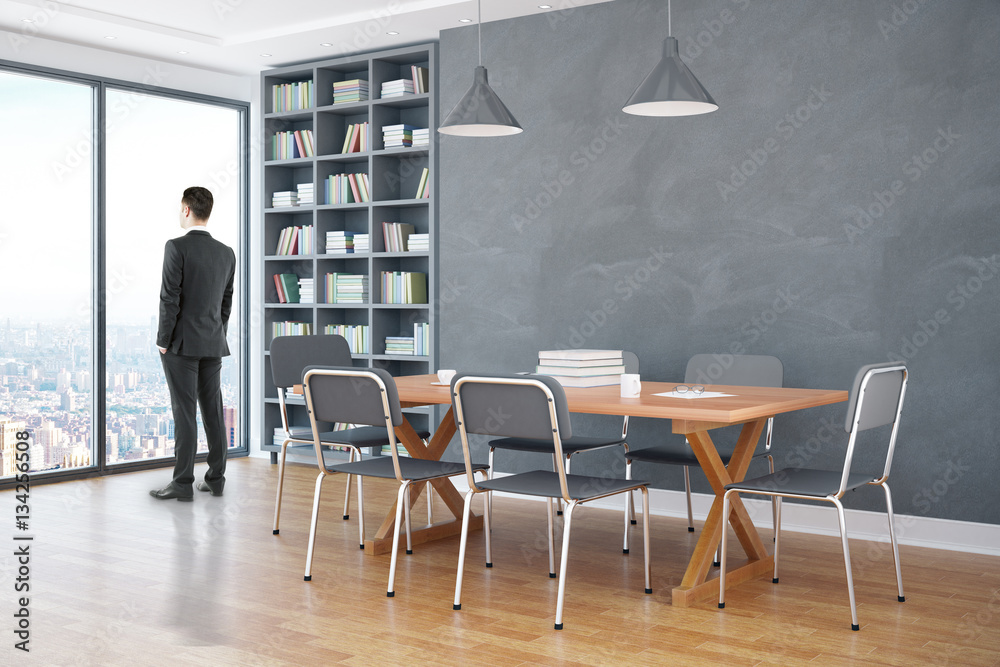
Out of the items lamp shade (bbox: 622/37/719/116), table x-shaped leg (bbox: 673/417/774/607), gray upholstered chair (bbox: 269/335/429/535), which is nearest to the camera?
table x-shaped leg (bbox: 673/417/774/607)

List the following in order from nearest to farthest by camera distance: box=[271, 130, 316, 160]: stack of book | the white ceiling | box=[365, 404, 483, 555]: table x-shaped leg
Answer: box=[365, 404, 483, 555]: table x-shaped leg → the white ceiling → box=[271, 130, 316, 160]: stack of book

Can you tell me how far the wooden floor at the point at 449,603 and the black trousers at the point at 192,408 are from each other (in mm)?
616

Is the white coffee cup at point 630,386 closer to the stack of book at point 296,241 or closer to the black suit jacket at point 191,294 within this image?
the black suit jacket at point 191,294

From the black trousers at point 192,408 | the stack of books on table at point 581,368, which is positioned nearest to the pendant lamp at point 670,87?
the stack of books on table at point 581,368

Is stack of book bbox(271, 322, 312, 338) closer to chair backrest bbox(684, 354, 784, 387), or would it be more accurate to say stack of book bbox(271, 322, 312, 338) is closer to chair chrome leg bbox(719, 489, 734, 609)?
chair backrest bbox(684, 354, 784, 387)

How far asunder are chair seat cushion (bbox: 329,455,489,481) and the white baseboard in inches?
68.6

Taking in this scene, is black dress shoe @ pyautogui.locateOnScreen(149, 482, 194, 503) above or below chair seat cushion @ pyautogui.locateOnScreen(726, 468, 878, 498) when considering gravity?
below

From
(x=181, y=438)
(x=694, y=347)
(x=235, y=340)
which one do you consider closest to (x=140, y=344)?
(x=235, y=340)

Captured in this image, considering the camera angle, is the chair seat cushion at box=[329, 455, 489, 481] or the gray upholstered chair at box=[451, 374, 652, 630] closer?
the gray upholstered chair at box=[451, 374, 652, 630]

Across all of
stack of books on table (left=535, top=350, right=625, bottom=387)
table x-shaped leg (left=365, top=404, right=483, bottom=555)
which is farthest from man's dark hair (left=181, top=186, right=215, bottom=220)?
stack of books on table (left=535, top=350, right=625, bottom=387)

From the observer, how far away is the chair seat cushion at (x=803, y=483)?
138 inches

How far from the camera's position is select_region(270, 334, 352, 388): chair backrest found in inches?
202

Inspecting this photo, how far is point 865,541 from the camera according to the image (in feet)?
16.0

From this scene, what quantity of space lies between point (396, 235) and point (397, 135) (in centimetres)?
65
